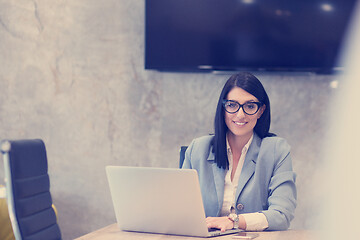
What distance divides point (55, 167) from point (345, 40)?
7.74 feet

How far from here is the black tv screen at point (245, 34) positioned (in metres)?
3.22

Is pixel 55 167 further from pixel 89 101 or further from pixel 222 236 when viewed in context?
pixel 222 236

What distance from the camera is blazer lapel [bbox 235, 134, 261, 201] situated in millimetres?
2115

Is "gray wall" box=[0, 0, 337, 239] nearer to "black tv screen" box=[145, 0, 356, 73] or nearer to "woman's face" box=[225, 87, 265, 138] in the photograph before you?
"black tv screen" box=[145, 0, 356, 73]

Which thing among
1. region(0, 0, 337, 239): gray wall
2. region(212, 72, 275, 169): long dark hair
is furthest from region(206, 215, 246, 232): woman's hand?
region(0, 0, 337, 239): gray wall

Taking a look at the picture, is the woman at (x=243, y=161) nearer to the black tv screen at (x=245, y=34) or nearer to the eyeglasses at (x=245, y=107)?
the eyeglasses at (x=245, y=107)

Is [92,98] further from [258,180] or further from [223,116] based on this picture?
[258,180]

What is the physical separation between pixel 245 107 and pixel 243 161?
26 centimetres

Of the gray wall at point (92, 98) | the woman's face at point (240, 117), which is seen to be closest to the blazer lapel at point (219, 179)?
the woman's face at point (240, 117)

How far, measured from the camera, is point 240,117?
2.20 meters

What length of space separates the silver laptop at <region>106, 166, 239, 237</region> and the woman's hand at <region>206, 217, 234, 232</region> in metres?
0.03

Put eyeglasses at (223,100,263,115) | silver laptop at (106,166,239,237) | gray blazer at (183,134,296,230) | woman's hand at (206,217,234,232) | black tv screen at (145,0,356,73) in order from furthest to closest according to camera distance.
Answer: black tv screen at (145,0,356,73) → eyeglasses at (223,100,263,115) → gray blazer at (183,134,296,230) → woman's hand at (206,217,234,232) → silver laptop at (106,166,239,237)

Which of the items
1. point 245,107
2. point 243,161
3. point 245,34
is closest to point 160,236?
point 243,161

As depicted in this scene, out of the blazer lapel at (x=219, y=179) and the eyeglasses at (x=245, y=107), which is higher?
the eyeglasses at (x=245, y=107)
